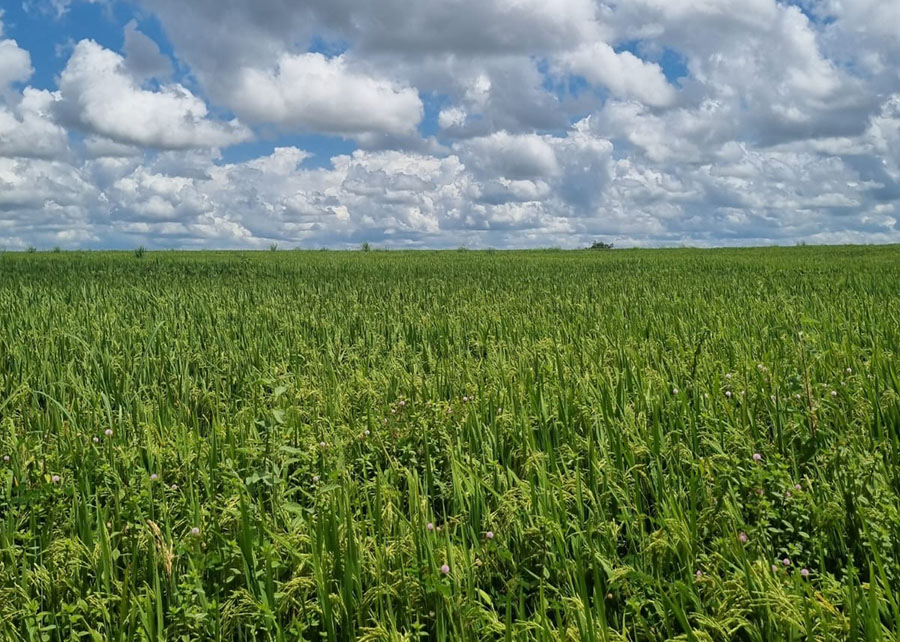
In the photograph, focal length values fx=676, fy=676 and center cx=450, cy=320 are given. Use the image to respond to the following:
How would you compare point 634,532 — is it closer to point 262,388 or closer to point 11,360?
point 262,388

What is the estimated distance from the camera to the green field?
2.06 meters

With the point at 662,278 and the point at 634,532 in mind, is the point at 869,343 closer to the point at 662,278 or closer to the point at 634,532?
the point at 634,532

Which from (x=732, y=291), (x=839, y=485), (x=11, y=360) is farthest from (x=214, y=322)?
(x=732, y=291)

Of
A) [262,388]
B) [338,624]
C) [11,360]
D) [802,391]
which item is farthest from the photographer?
[11,360]

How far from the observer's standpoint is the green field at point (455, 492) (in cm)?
206

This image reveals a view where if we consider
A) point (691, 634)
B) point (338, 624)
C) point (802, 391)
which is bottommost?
point (338, 624)

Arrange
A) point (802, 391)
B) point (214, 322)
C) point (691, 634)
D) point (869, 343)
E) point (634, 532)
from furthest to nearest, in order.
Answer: point (214, 322) < point (869, 343) < point (802, 391) < point (634, 532) < point (691, 634)

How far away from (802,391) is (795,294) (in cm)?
732

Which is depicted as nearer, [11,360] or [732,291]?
[11,360]

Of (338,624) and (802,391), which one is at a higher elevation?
(802,391)

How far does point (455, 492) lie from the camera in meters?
2.72

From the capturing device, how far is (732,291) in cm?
1080

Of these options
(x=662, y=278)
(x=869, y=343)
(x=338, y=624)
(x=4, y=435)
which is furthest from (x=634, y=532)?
(x=662, y=278)

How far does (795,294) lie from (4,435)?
10246 millimetres
